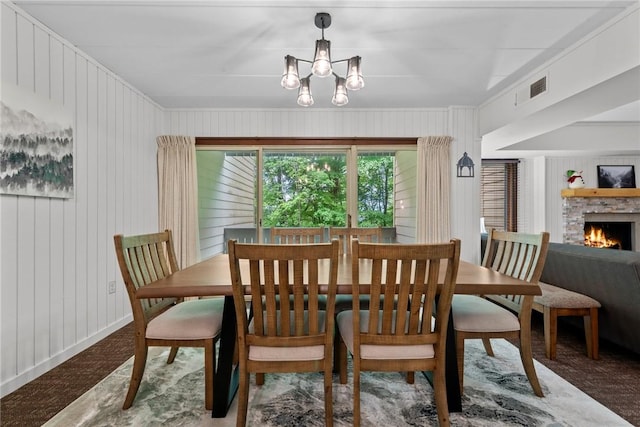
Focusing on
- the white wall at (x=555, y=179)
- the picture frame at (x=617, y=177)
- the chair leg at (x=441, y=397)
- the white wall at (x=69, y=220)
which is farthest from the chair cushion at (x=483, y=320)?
the picture frame at (x=617, y=177)

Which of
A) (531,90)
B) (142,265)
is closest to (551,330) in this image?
(531,90)

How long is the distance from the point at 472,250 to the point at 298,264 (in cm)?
335

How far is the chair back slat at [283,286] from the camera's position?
1.38 metres

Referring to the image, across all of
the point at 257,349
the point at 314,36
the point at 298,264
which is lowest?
the point at 257,349

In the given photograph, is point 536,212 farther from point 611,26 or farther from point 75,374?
point 75,374

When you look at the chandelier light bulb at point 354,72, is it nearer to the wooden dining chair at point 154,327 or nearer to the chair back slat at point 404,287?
the chair back slat at point 404,287

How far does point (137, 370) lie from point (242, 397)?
671 millimetres

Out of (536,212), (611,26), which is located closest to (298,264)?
(611,26)

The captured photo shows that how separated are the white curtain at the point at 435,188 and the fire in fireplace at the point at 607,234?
3487mm

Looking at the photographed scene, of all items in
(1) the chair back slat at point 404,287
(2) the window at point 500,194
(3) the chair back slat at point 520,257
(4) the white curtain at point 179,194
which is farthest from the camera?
(2) the window at point 500,194

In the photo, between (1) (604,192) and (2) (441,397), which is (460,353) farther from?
(1) (604,192)

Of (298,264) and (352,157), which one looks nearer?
(298,264)

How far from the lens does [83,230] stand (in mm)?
2666

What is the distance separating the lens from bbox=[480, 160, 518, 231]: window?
6066 millimetres
